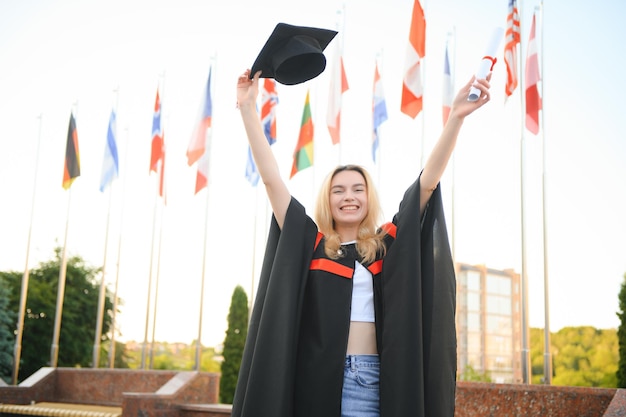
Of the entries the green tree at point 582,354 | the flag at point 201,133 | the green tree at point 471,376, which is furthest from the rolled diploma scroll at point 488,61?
the green tree at point 582,354

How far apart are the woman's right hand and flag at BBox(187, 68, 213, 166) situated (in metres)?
13.2

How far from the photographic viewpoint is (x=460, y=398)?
7527 millimetres

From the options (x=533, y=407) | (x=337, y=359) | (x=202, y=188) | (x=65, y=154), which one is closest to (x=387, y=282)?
(x=337, y=359)

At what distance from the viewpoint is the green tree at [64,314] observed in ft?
88.0

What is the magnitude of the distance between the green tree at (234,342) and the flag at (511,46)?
10281 millimetres

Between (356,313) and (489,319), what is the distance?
295 ft

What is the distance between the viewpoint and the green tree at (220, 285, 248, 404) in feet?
60.9

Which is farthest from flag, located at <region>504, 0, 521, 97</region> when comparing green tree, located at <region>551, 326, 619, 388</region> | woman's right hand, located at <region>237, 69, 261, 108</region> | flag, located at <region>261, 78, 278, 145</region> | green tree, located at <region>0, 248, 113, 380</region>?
green tree, located at <region>551, 326, 619, 388</region>

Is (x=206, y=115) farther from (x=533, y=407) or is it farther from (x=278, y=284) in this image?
(x=278, y=284)

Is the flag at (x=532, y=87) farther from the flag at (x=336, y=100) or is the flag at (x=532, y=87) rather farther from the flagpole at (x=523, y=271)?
the flag at (x=336, y=100)

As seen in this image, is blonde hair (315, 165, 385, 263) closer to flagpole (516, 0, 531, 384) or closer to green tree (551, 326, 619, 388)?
flagpole (516, 0, 531, 384)

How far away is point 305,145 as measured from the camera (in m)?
15.3

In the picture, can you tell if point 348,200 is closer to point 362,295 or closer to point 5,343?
point 362,295

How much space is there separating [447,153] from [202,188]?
1394 centimetres
